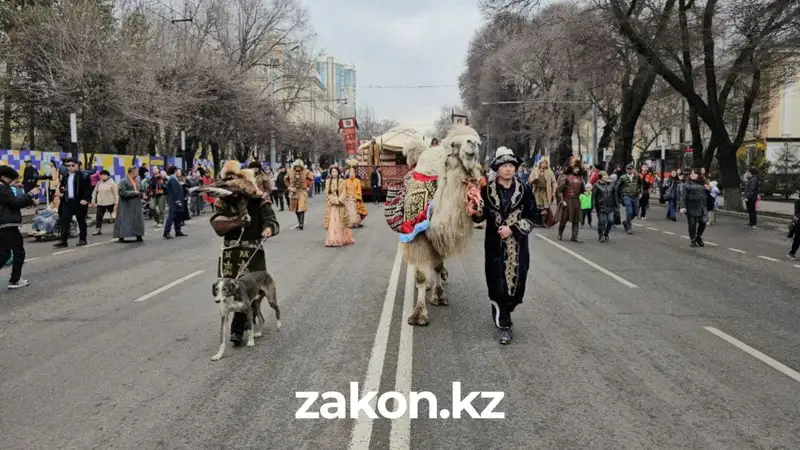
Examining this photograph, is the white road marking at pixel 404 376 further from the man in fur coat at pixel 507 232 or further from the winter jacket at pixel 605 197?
the winter jacket at pixel 605 197

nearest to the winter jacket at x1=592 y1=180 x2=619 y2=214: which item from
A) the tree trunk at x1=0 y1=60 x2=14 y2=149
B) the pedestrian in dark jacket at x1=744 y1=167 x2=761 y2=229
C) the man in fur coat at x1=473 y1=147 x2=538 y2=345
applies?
the pedestrian in dark jacket at x1=744 y1=167 x2=761 y2=229

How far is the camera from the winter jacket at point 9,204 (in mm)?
9305

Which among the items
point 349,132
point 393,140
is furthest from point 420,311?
point 349,132

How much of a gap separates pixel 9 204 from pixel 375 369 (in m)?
6.58

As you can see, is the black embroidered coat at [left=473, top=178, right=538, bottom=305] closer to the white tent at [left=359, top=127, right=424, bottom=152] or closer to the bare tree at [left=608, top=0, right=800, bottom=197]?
the bare tree at [left=608, top=0, right=800, bottom=197]

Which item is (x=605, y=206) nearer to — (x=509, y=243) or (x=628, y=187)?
(x=628, y=187)

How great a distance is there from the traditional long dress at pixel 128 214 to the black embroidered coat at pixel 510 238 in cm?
1135

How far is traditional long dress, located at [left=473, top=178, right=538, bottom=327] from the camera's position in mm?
6570

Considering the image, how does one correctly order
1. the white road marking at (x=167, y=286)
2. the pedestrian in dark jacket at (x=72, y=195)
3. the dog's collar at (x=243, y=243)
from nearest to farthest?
the dog's collar at (x=243, y=243)
the white road marking at (x=167, y=286)
the pedestrian in dark jacket at (x=72, y=195)

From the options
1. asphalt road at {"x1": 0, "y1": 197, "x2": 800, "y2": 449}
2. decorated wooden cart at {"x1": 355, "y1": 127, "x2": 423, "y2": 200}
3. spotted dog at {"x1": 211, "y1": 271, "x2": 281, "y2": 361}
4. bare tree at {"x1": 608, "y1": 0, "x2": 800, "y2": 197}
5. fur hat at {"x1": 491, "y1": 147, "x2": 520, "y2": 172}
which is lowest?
asphalt road at {"x1": 0, "y1": 197, "x2": 800, "y2": 449}

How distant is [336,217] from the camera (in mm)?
14680

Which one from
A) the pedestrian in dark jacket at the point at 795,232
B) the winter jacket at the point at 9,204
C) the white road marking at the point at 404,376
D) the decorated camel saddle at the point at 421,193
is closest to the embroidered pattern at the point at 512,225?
the decorated camel saddle at the point at 421,193

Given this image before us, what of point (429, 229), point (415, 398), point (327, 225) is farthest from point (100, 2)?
point (415, 398)

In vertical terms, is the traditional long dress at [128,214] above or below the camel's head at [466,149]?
below
